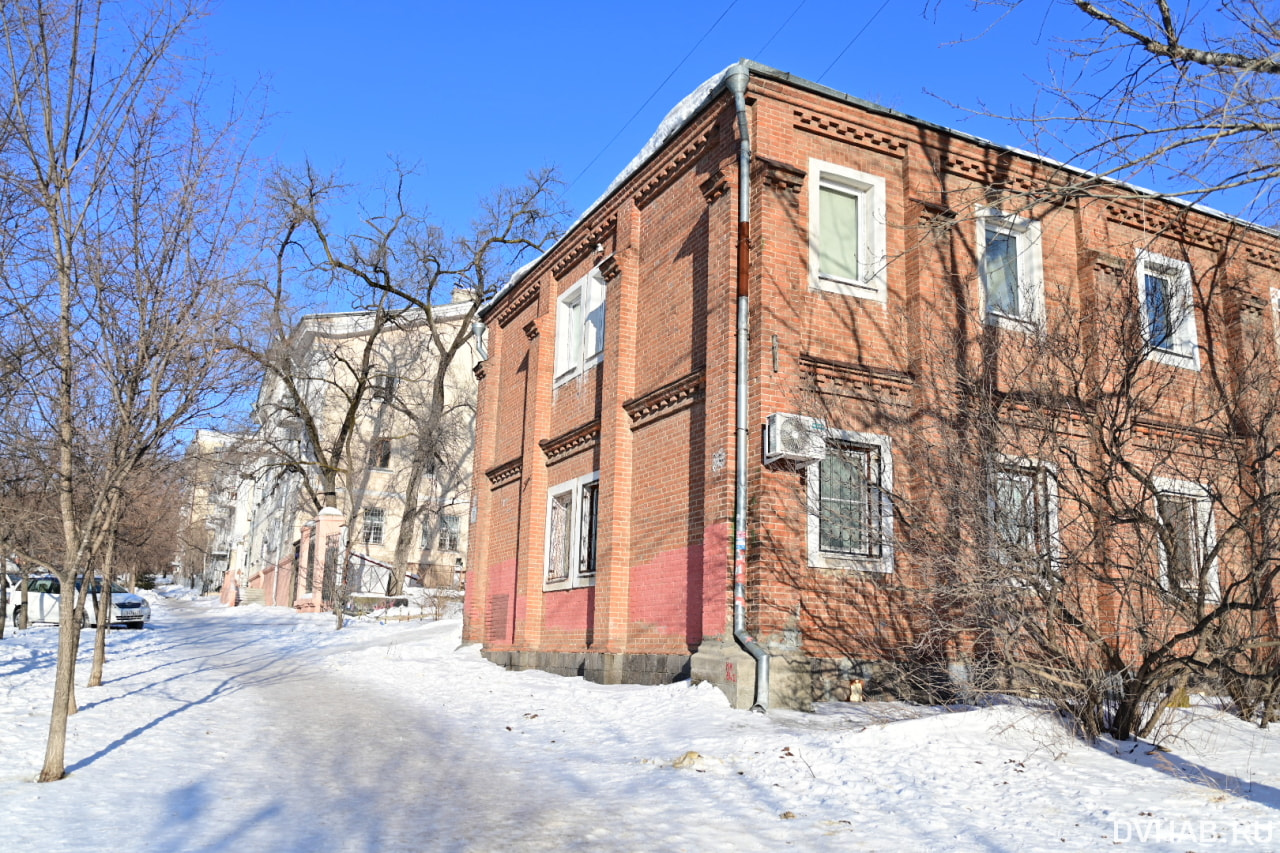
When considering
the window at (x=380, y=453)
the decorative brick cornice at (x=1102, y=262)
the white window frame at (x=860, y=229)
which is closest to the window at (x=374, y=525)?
the window at (x=380, y=453)

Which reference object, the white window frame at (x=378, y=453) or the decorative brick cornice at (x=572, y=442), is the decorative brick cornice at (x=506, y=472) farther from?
the white window frame at (x=378, y=453)

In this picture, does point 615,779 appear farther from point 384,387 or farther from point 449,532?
point 449,532

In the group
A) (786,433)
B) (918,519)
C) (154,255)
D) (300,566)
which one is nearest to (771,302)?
(786,433)

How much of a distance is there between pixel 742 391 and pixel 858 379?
1623mm

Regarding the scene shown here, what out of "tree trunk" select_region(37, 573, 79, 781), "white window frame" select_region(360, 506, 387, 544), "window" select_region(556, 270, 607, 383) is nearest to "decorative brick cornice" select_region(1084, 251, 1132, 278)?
"window" select_region(556, 270, 607, 383)

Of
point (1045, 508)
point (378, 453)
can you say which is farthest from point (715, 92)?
point (378, 453)

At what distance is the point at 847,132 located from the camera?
40.9 feet

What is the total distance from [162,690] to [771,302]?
927cm

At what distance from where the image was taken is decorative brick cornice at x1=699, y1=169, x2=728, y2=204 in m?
12.0

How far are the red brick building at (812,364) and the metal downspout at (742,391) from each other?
0.03m

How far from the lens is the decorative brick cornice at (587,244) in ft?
50.4

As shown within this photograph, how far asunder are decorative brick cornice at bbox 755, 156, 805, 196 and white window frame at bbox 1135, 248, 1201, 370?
12.9 ft

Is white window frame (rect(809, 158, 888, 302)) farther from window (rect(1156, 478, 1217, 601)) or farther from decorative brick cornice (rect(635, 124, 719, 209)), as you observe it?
window (rect(1156, 478, 1217, 601))

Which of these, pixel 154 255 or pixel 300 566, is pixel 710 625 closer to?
pixel 154 255
